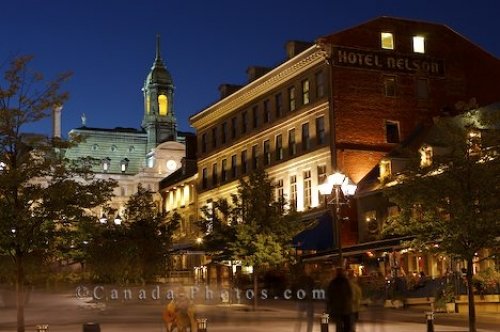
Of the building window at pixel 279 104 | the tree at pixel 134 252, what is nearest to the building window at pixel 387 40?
the building window at pixel 279 104

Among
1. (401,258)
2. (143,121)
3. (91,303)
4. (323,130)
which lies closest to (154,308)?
(91,303)

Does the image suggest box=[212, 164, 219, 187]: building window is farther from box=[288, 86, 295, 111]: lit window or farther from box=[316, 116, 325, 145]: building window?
box=[316, 116, 325, 145]: building window

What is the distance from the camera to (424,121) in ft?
188

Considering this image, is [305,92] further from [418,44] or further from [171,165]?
[171,165]

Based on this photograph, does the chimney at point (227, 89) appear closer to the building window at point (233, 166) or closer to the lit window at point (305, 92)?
the building window at point (233, 166)

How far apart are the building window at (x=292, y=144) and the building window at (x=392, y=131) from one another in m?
6.88

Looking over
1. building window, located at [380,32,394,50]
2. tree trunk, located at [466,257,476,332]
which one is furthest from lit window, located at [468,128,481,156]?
building window, located at [380,32,394,50]

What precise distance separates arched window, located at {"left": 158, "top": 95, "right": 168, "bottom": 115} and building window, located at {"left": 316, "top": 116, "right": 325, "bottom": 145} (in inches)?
3725

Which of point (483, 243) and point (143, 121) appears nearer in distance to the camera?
point (483, 243)

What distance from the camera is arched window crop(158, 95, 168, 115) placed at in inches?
5871

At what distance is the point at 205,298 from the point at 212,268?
85.9 feet

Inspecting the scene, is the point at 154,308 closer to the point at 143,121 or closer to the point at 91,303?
the point at 91,303

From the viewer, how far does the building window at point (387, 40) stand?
57.4 meters

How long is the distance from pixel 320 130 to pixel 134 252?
666 inches
